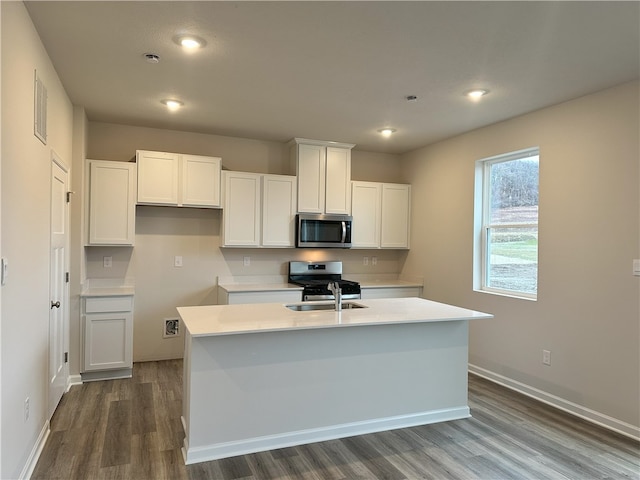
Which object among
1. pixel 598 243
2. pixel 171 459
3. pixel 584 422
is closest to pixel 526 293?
pixel 598 243

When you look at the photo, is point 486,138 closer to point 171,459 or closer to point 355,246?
point 355,246

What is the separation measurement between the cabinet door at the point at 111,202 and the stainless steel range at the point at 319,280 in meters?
1.89

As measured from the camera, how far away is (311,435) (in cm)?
289

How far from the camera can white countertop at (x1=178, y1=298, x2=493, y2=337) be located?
8.54 feet

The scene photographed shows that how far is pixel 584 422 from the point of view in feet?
10.8

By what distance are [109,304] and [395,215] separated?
3.47m

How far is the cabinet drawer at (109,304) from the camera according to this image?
3.97m

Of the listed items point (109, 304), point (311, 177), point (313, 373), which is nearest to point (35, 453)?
point (109, 304)

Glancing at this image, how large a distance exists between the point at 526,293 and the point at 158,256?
12.6 ft

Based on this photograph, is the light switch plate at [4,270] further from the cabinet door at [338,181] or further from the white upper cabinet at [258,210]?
the cabinet door at [338,181]

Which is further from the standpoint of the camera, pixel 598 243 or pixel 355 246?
pixel 355 246

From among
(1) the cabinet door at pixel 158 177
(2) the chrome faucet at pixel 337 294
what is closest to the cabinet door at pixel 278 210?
(1) the cabinet door at pixel 158 177

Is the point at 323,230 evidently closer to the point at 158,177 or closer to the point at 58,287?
the point at 158,177

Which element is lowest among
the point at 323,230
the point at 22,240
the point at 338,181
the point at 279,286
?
the point at 279,286
